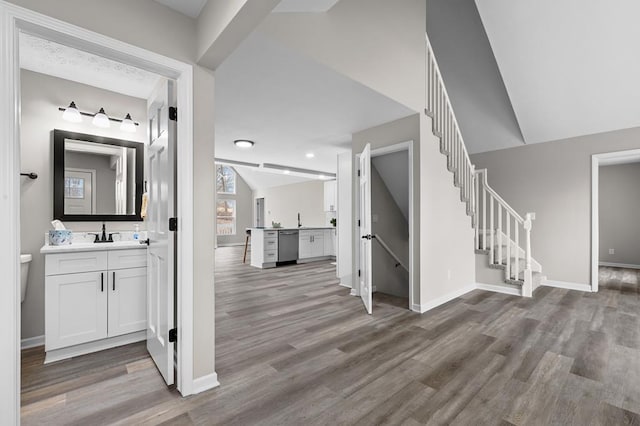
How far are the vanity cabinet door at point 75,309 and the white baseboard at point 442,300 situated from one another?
322cm

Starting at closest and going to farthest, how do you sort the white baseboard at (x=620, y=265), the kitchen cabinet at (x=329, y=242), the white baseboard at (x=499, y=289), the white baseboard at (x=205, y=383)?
the white baseboard at (x=205, y=383) < the white baseboard at (x=499, y=289) < the white baseboard at (x=620, y=265) < the kitchen cabinet at (x=329, y=242)

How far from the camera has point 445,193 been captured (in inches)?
156

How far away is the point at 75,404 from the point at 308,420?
56.9 inches

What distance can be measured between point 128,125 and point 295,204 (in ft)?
25.5

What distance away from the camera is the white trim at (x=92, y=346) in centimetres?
230

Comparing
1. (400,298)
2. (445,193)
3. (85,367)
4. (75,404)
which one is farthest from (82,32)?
(400,298)

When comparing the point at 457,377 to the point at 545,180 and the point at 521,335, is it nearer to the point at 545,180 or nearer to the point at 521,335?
the point at 521,335

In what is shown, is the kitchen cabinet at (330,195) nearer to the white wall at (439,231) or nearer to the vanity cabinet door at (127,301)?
the white wall at (439,231)

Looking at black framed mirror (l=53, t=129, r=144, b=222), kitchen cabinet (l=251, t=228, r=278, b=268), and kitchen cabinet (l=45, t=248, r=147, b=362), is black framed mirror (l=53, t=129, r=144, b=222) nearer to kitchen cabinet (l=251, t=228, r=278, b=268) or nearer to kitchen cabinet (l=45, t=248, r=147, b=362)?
kitchen cabinet (l=45, t=248, r=147, b=362)

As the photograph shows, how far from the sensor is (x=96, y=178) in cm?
299

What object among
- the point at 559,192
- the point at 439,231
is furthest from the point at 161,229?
the point at 559,192

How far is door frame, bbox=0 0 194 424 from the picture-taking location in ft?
4.14

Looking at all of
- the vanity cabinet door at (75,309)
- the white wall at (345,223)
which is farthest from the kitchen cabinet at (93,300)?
the white wall at (345,223)

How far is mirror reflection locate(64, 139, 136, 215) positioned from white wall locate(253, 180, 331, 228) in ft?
22.0
